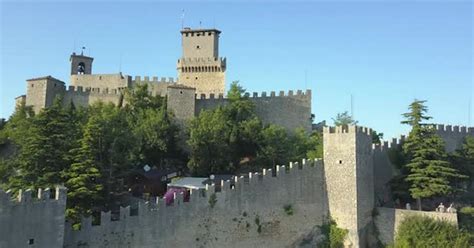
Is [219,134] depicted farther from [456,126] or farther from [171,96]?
[456,126]

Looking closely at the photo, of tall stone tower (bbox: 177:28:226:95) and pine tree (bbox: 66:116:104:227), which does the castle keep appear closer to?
tall stone tower (bbox: 177:28:226:95)

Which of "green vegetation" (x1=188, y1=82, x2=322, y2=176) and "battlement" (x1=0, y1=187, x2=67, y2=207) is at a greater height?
"green vegetation" (x1=188, y1=82, x2=322, y2=176)

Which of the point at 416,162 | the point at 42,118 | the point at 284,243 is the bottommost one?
the point at 284,243

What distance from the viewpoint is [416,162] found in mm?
27125

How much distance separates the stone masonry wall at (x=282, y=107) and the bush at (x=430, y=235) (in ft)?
60.7

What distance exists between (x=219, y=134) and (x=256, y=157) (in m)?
3.15

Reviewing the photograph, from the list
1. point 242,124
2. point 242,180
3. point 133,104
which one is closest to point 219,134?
point 242,124

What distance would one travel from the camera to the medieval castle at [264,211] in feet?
59.4

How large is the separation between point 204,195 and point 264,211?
340 cm

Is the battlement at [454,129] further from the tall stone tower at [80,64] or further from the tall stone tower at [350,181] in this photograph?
the tall stone tower at [80,64]

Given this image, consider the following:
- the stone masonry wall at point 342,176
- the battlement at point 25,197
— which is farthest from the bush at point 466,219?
the battlement at point 25,197

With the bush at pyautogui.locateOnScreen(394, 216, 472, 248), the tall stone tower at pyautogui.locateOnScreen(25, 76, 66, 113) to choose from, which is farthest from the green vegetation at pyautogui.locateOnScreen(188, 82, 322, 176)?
the tall stone tower at pyautogui.locateOnScreen(25, 76, 66, 113)

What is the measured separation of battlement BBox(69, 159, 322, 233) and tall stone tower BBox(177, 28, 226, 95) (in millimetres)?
23464

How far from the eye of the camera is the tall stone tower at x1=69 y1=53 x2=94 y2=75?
5147cm
